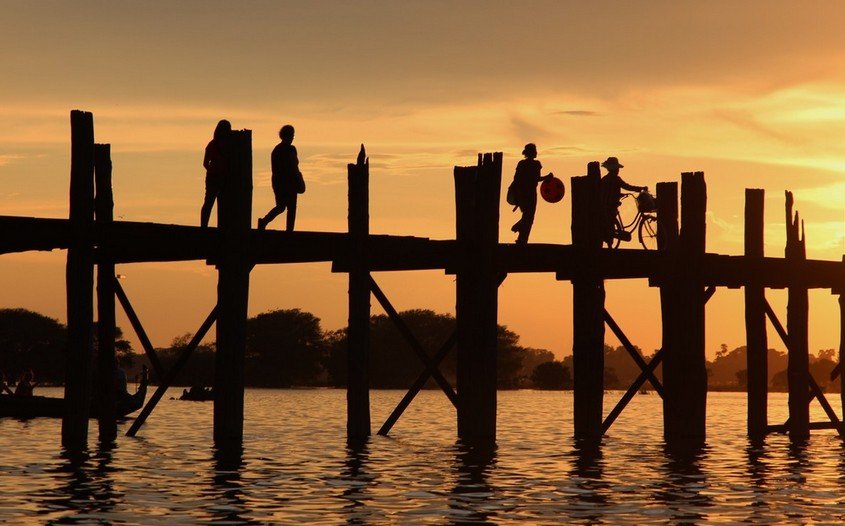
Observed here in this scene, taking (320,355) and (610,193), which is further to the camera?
(320,355)

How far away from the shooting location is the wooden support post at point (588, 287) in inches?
927

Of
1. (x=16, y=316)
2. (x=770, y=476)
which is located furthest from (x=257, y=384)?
(x=770, y=476)

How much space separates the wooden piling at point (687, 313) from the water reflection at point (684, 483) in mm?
517

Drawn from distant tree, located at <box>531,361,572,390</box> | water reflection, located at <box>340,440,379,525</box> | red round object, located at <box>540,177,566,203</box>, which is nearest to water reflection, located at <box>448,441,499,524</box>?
water reflection, located at <box>340,440,379,525</box>

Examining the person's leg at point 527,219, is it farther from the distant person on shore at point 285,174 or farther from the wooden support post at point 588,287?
the distant person on shore at point 285,174

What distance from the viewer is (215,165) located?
20359mm

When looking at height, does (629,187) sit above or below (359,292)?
above

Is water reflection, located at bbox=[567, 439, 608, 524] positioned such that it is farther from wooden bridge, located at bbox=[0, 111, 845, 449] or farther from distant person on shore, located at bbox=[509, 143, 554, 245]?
distant person on shore, located at bbox=[509, 143, 554, 245]

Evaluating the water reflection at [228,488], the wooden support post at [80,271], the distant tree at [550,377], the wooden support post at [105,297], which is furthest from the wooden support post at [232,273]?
the distant tree at [550,377]

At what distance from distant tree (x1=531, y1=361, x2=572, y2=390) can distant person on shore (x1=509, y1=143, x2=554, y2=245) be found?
327 feet

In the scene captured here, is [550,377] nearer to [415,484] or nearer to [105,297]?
[105,297]

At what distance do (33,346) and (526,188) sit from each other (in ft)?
272

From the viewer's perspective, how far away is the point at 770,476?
20562 millimetres

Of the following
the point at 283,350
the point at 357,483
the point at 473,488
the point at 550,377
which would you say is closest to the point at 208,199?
the point at 357,483
